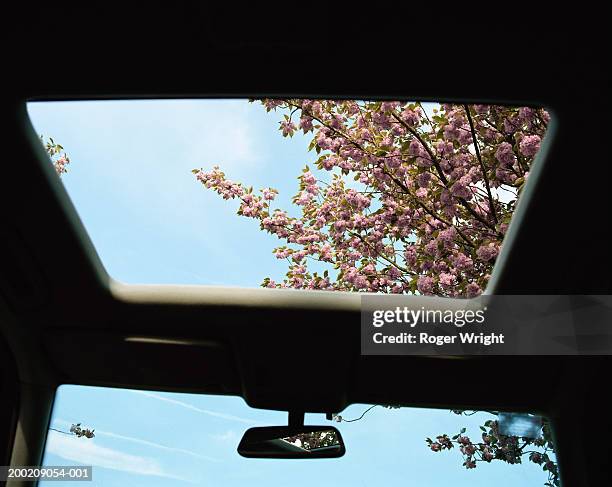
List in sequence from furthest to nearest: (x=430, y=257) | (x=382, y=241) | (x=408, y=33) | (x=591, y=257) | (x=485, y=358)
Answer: (x=382, y=241) → (x=430, y=257) → (x=485, y=358) → (x=591, y=257) → (x=408, y=33)

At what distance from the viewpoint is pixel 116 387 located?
322cm

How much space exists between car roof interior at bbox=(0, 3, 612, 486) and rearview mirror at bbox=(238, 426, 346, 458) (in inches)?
5.3

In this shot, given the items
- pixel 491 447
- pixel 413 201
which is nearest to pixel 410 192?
pixel 413 201

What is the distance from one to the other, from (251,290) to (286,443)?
0.82 m

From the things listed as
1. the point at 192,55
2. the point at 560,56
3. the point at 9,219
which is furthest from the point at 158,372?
the point at 560,56

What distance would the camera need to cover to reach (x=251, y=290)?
283 cm

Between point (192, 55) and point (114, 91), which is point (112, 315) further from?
point (192, 55)

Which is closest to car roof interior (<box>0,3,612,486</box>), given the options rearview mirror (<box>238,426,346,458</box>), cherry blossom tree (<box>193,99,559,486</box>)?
rearview mirror (<box>238,426,346,458</box>)

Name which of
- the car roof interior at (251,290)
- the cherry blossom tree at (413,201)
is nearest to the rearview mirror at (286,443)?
the car roof interior at (251,290)

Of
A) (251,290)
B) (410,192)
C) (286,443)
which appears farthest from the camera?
(410,192)

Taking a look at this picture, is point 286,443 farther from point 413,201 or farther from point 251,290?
point 413,201

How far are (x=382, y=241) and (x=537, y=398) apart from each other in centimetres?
397

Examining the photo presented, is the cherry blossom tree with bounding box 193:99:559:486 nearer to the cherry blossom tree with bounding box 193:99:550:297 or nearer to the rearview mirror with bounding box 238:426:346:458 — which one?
the cherry blossom tree with bounding box 193:99:550:297

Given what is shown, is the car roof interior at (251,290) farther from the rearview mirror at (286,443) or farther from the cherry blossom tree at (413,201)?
the cherry blossom tree at (413,201)
